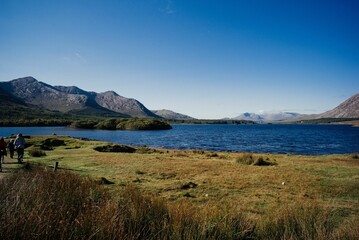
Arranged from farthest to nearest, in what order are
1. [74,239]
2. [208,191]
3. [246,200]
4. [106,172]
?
1. [106,172]
2. [208,191]
3. [246,200]
4. [74,239]

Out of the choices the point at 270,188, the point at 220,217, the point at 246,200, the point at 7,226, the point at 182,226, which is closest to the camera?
the point at 7,226

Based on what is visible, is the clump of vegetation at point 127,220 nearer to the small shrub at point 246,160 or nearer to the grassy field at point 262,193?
the grassy field at point 262,193

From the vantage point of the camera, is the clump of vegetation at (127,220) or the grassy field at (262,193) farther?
the grassy field at (262,193)

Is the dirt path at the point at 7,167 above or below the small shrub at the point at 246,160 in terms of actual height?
above

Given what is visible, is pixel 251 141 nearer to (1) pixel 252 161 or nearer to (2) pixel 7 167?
(1) pixel 252 161

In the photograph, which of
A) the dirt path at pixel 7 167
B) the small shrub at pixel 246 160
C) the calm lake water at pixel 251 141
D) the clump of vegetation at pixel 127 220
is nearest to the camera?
the clump of vegetation at pixel 127 220

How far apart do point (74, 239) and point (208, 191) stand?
12378 millimetres

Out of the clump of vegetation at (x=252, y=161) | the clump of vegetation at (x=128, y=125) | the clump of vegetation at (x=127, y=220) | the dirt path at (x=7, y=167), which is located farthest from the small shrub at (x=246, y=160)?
the clump of vegetation at (x=128, y=125)

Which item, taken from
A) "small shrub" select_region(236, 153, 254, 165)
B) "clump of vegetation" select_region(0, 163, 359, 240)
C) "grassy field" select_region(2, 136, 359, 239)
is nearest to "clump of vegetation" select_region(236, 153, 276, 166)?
"small shrub" select_region(236, 153, 254, 165)

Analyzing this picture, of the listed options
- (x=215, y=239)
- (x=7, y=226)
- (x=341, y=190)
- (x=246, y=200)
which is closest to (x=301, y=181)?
(x=341, y=190)

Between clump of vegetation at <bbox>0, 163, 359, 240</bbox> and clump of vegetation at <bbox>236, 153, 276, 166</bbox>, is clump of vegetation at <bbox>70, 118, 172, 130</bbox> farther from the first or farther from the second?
clump of vegetation at <bbox>0, 163, 359, 240</bbox>

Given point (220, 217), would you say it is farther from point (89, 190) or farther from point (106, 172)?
point (106, 172)

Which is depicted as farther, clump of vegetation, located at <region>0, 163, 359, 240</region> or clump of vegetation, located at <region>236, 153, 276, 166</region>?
clump of vegetation, located at <region>236, 153, 276, 166</region>

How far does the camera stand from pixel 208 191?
1611 cm
